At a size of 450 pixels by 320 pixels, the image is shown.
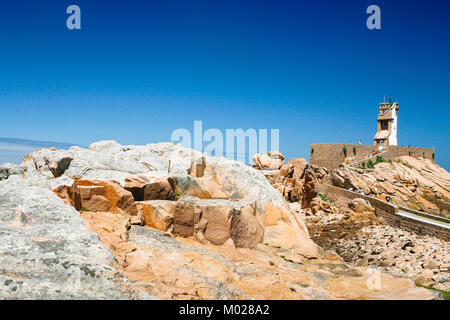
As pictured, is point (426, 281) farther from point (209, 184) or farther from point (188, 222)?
point (188, 222)

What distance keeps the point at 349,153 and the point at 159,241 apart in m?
42.9

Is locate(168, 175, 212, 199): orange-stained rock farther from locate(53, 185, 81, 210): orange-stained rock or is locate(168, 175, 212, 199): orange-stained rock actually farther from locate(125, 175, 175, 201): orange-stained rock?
locate(53, 185, 81, 210): orange-stained rock

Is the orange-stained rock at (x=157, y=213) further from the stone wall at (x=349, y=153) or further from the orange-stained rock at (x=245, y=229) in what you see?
the stone wall at (x=349, y=153)

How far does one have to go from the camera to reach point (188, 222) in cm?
1095

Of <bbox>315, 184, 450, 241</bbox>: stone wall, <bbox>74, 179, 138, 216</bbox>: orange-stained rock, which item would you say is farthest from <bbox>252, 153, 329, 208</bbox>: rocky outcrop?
<bbox>74, 179, 138, 216</bbox>: orange-stained rock

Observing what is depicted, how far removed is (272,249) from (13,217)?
26.0ft

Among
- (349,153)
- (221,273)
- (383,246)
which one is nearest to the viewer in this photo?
(221,273)

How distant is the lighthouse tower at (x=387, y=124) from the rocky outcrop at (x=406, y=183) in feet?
21.4

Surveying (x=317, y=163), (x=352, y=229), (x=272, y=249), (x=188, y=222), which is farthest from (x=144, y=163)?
(x=317, y=163)

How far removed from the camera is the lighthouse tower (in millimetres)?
50000

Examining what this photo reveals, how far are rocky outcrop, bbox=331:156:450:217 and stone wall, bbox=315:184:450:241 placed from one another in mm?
2073

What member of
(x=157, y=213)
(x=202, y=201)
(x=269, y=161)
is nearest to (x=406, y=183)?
(x=269, y=161)

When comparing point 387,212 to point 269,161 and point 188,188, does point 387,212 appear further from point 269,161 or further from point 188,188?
point 188,188

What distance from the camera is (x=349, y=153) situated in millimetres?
47562
